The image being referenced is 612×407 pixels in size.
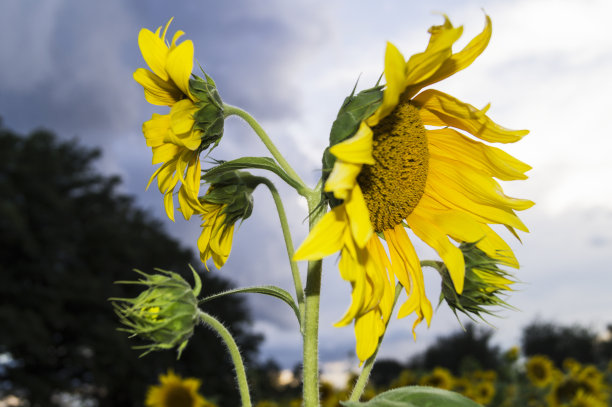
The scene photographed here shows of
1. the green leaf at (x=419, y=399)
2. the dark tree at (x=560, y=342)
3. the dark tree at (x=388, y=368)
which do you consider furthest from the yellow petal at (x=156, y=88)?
the dark tree at (x=560, y=342)

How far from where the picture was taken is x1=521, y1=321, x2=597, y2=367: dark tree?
26422 mm

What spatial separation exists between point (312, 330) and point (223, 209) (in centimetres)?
43

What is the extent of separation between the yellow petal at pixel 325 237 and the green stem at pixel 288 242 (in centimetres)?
33

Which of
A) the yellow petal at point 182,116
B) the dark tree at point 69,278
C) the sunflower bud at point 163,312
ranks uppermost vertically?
the dark tree at point 69,278

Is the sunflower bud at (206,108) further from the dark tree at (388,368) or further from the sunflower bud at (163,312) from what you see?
the dark tree at (388,368)

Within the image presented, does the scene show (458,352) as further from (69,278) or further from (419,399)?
(419,399)

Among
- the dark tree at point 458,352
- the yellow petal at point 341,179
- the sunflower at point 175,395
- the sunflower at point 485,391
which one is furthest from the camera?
the dark tree at point 458,352

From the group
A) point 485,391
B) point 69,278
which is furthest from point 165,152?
point 69,278

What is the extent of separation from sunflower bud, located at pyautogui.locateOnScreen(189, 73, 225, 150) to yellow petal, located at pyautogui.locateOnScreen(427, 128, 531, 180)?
0.53 m

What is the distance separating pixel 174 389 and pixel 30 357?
54.1 feet

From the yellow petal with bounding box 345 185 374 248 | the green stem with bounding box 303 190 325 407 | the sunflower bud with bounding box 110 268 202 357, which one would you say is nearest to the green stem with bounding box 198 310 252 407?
the sunflower bud with bounding box 110 268 202 357

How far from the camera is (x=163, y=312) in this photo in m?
1.23

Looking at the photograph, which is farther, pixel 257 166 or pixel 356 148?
pixel 257 166

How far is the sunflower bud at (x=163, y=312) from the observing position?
3.97ft
